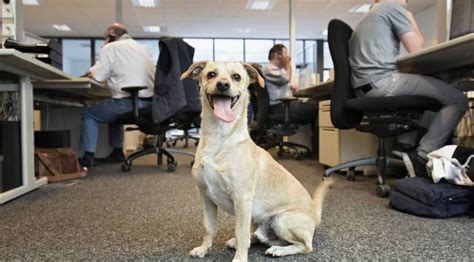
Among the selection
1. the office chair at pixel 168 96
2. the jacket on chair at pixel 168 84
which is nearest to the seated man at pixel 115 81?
the office chair at pixel 168 96

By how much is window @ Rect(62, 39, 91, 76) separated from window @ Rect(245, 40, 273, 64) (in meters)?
4.48

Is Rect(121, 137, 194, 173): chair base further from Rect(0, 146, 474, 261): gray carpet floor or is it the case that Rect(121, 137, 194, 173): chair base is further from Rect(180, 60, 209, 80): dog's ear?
Rect(180, 60, 209, 80): dog's ear

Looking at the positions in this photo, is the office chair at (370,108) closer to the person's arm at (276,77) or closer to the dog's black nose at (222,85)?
the dog's black nose at (222,85)

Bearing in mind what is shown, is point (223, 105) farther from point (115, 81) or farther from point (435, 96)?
point (115, 81)

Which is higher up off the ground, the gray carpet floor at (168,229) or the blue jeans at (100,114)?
the blue jeans at (100,114)

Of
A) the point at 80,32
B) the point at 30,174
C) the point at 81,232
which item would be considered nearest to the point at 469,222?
the point at 81,232

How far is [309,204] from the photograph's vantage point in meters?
1.26

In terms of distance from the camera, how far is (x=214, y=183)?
1.12 m

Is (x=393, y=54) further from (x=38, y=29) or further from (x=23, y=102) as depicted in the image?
(x=38, y=29)

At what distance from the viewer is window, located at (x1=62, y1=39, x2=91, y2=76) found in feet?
35.9

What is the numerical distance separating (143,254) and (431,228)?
109 cm

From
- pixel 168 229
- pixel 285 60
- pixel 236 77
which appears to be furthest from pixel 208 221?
pixel 285 60

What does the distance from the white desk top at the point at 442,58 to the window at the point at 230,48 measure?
8998 mm

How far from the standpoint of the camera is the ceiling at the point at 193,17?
7832mm
